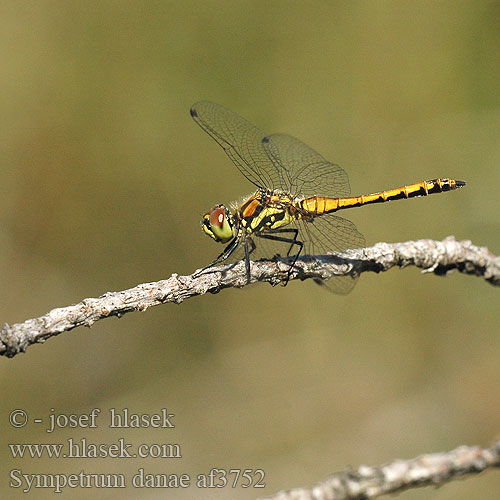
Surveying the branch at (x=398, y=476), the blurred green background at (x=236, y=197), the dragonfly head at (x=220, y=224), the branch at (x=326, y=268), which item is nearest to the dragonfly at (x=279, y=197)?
the dragonfly head at (x=220, y=224)

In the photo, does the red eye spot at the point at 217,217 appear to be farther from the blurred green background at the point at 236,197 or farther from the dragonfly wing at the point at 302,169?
the blurred green background at the point at 236,197

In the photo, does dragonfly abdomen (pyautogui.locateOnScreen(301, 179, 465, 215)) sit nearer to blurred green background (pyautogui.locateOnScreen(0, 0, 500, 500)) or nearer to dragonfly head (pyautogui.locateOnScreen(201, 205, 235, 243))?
dragonfly head (pyautogui.locateOnScreen(201, 205, 235, 243))

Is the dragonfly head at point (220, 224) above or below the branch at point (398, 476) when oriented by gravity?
above

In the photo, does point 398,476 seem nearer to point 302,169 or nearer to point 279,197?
point 279,197

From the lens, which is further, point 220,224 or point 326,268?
point 220,224

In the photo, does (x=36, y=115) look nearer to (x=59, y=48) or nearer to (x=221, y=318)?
(x=59, y=48)

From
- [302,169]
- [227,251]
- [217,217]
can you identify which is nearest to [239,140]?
[302,169]
